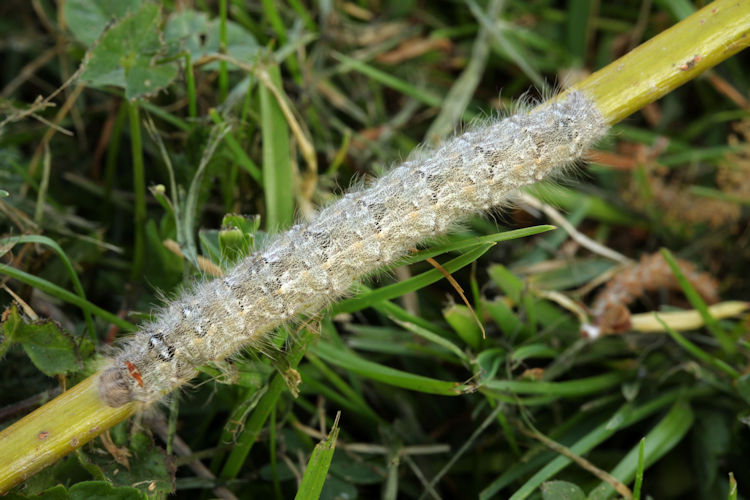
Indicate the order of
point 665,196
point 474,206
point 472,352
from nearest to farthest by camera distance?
point 474,206
point 472,352
point 665,196

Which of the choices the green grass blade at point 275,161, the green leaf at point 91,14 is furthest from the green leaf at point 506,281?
the green leaf at point 91,14

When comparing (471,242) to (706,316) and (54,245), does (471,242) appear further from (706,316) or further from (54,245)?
(54,245)

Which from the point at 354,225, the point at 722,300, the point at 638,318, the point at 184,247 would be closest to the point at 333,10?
the point at 184,247

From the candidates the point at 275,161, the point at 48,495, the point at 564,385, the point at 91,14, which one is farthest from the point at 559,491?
the point at 91,14

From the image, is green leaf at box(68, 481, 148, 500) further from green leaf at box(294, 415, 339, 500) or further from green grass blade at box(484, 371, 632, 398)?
green grass blade at box(484, 371, 632, 398)

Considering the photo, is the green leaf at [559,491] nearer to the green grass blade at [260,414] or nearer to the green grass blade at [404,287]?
the green grass blade at [404,287]

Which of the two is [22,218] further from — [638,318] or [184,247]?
[638,318]

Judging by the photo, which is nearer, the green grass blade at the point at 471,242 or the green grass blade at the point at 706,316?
the green grass blade at the point at 471,242
